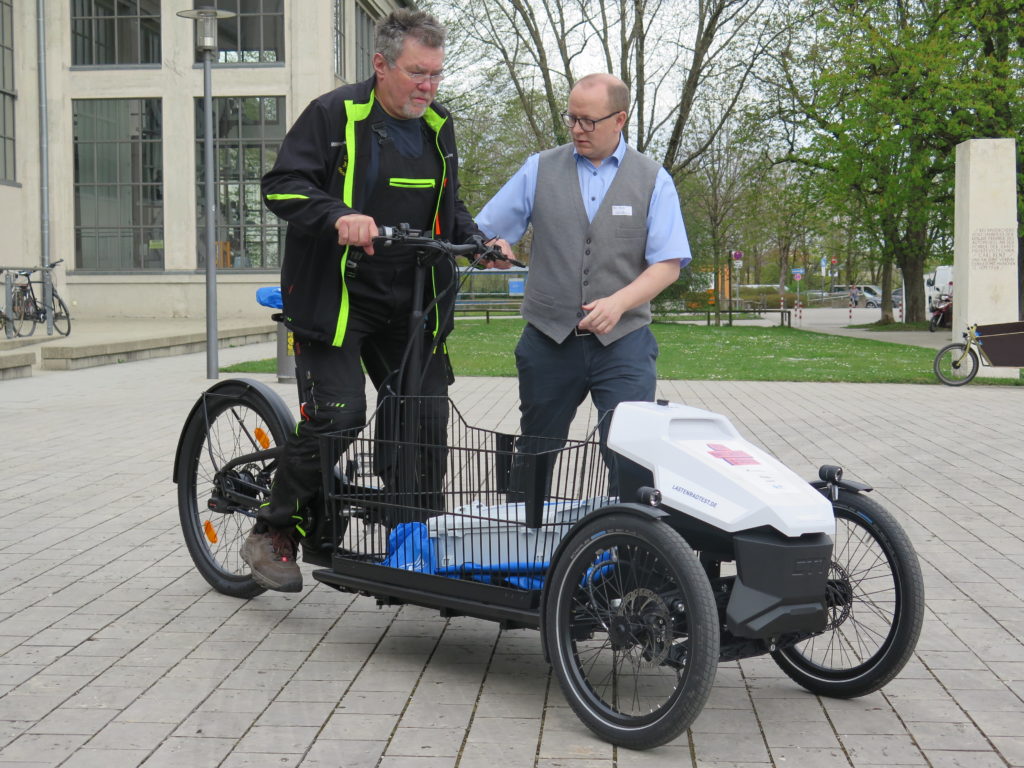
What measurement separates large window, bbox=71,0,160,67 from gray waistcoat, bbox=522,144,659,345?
1231 inches

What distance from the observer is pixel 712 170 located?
5181 cm

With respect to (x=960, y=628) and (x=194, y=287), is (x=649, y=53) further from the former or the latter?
(x=960, y=628)

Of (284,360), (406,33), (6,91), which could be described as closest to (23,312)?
(284,360)

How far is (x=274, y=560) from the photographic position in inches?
177

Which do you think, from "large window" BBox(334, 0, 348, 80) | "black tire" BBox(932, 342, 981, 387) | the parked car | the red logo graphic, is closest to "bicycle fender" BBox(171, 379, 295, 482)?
the red logo graphic

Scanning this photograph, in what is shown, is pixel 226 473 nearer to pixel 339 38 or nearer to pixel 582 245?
pixel 582 245

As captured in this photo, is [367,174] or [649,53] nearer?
[367,174]

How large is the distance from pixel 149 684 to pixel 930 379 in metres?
13.8

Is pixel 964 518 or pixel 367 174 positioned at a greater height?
pixel 367 174

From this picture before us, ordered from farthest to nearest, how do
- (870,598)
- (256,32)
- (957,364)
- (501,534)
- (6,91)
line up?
(256,32), (6,91), (957,364), (501,534), (870,598)

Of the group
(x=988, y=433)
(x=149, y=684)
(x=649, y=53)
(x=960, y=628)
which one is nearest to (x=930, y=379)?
(x=988, y=433)

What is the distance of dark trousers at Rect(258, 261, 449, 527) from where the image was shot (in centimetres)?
427

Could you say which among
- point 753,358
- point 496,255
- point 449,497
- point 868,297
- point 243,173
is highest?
point 243,173

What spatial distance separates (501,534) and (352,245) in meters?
1.04
